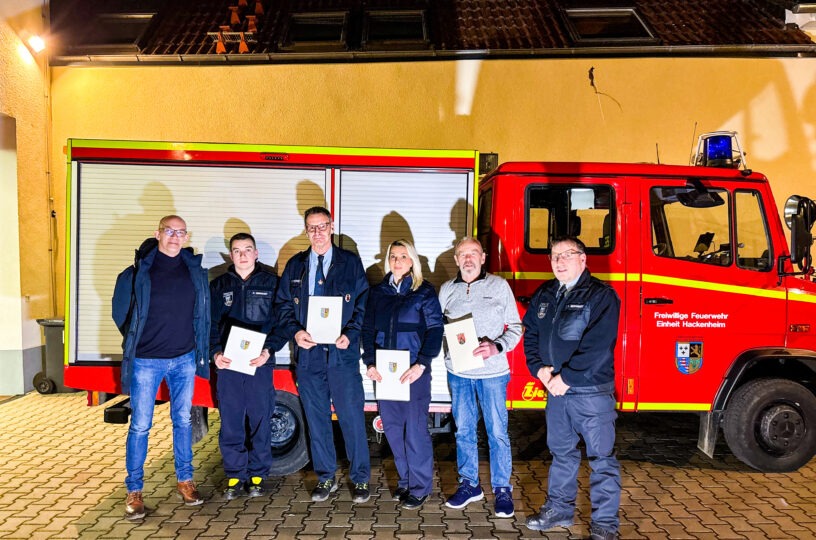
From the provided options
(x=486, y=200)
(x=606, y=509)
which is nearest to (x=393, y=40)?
(x=486, y=200)

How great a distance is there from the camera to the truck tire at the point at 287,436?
15.2 feet

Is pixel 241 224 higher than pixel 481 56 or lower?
lower

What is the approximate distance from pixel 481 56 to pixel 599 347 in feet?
19.9

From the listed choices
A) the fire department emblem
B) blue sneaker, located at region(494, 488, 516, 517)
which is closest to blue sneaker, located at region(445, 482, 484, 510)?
blue sneaker, located at region(494, 488, 516, 517)

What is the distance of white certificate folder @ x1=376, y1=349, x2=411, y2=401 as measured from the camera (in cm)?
391

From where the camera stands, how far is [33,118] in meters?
7.79

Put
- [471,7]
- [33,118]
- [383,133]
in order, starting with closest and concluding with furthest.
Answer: [33,118] < [383,133] < [471,7]

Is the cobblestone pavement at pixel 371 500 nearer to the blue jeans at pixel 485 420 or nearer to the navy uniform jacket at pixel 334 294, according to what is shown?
the blue jeans at pixel 485 420

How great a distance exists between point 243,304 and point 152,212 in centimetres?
120

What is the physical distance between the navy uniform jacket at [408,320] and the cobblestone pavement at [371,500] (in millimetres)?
1174

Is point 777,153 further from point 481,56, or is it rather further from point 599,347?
point 599,347

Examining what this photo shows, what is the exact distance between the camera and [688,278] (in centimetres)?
460

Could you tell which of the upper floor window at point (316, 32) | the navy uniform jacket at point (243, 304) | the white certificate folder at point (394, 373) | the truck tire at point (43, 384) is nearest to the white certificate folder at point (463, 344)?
the white certificate folder at point (394, 373)

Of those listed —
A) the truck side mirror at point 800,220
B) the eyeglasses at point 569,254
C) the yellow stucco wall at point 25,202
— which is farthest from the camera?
the yellow stucco wall at point 25,202
